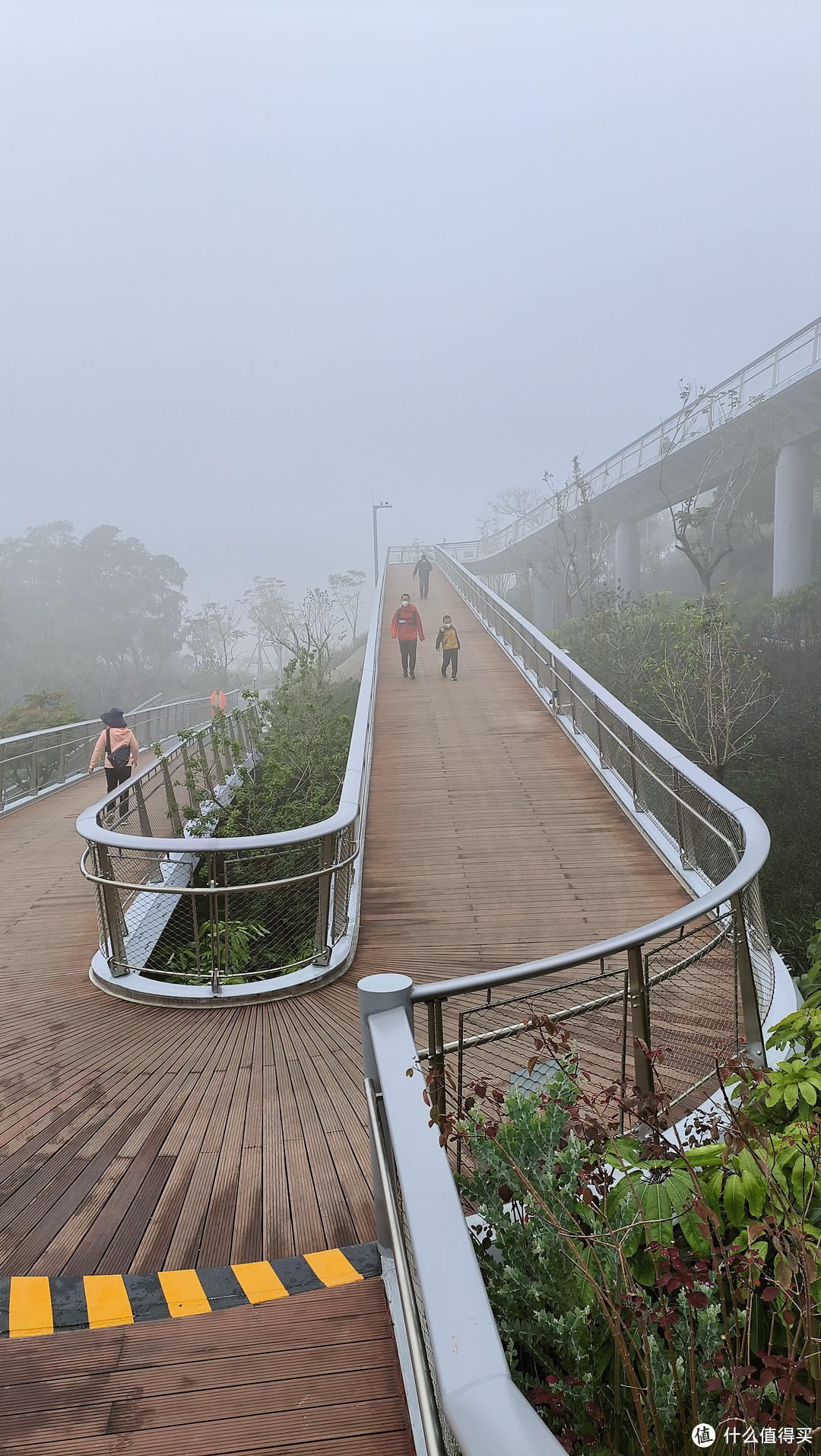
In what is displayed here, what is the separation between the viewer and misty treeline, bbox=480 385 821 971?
13.1m

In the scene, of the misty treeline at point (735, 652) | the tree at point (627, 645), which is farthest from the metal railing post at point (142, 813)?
the tree at point (627, 645)

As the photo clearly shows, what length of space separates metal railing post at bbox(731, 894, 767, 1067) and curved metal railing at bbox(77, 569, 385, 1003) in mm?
2465

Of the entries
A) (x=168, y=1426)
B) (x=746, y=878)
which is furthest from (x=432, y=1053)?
(x=746, y=878)

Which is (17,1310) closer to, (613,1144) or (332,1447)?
(332,1447)

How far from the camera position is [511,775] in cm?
988

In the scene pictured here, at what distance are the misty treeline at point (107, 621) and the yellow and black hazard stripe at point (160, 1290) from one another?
52.1m

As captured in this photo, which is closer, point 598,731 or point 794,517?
point 598,731

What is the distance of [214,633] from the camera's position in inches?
2913

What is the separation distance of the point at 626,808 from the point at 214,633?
68.6 m

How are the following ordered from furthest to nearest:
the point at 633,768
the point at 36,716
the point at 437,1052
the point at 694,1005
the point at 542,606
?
the point at 542,606 → the point at 36,716 → the point at 633,768 → the point at 694,1005 → the point at 437,1052

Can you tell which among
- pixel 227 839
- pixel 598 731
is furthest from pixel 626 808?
pixel 227 839

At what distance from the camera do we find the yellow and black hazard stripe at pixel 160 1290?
8.29 feet

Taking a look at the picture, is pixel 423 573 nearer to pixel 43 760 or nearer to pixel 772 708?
pixel 772 708

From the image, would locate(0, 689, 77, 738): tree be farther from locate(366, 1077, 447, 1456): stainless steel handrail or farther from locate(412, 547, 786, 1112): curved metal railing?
locate(366, 1077, 447, 1456): stainless steel handrail
